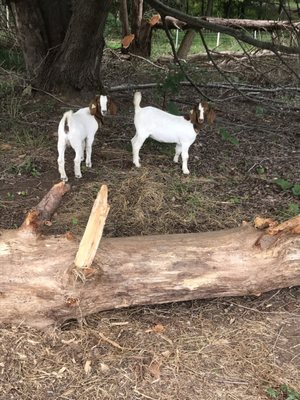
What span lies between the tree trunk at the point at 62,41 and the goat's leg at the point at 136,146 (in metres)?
2.16

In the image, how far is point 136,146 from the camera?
16.3 feet

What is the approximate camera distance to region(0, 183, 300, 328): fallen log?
116 inches

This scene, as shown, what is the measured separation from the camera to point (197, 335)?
3.07 meters

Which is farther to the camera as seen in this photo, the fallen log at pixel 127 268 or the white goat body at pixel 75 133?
the white goat body at pixel 75 133

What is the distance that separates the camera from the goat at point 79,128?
4.39m

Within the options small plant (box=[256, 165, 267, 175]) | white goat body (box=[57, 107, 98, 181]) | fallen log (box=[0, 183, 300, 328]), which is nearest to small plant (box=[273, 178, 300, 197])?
small plant (box=[256, 165, 267, 175])

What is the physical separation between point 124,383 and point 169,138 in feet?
8.77

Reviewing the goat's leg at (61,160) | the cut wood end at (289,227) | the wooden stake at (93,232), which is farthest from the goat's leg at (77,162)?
the cut wood end at (289,227)

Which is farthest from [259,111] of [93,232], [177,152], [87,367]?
[87,367]

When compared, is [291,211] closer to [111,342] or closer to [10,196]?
[111,342]

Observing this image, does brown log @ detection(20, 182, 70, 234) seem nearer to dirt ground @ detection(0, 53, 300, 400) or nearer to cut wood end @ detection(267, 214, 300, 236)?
dirt ground @ detection(0, 53, 300, 400)

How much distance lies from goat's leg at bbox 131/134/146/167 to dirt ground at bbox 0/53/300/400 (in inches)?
4.1

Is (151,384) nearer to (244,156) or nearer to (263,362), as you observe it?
(263,362)

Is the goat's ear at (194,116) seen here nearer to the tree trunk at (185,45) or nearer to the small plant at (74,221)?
the small plant at (74,221)
